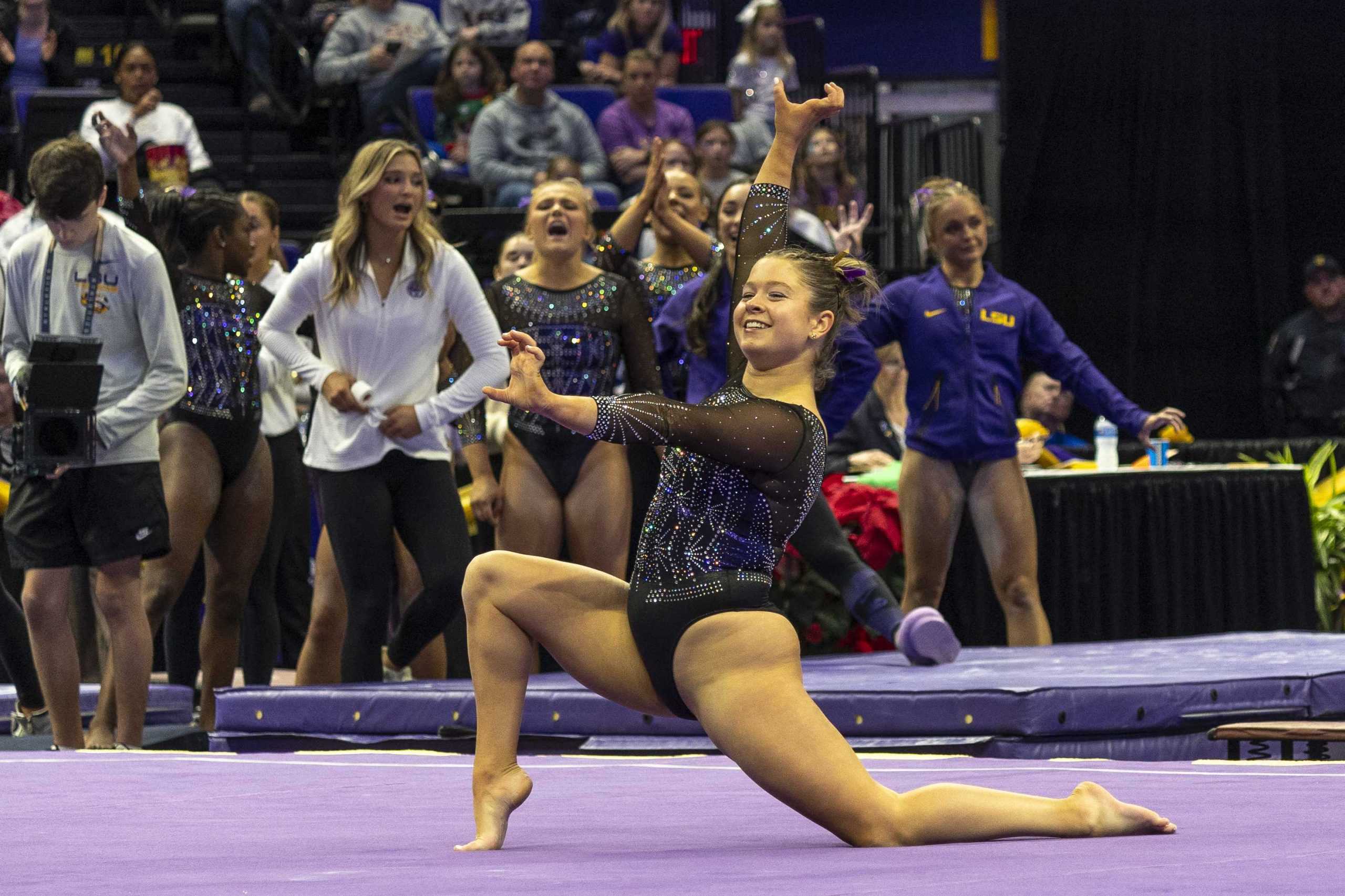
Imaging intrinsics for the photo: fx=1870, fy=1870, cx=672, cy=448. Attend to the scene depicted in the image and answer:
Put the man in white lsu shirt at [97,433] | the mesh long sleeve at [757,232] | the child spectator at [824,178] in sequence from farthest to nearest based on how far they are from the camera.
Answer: the child spectator at [824,178] < the man in white lsu shirt at [97,433] < the mesh long sleeve at [757,232]

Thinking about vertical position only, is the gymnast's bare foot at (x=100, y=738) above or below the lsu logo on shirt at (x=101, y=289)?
below

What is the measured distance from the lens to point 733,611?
277 centimetres

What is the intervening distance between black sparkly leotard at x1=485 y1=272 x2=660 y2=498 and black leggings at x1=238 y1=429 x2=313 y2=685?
84 cm

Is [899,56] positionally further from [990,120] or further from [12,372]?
[12,372]

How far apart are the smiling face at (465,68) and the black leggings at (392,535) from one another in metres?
5.30

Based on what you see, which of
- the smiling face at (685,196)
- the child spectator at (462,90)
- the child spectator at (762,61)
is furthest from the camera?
the child spectator at (762,61)

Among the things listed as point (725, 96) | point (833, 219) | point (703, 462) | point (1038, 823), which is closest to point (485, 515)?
point (703, 462)

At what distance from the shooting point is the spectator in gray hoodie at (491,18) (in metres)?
10.6

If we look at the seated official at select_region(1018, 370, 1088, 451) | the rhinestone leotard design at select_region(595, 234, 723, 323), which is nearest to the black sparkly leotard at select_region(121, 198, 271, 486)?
the rhinestone leotard design at select_region(595, 234, 723, 323)

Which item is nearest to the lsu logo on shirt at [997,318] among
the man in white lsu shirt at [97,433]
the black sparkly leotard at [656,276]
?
the black sparkly leotard at [656,276]

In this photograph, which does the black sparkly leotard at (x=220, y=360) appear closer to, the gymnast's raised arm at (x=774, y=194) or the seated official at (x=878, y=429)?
the gymnast's raised arm at (x=774, y=194)

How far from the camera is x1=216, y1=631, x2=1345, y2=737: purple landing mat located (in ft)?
14.3

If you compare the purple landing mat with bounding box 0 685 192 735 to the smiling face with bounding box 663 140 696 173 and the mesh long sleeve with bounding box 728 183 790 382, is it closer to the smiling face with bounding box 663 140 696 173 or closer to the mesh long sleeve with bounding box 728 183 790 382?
the mesh long sleeve with bounding box 728 183 790 382

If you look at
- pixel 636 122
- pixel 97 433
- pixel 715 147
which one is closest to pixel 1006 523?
pixel 97 433
